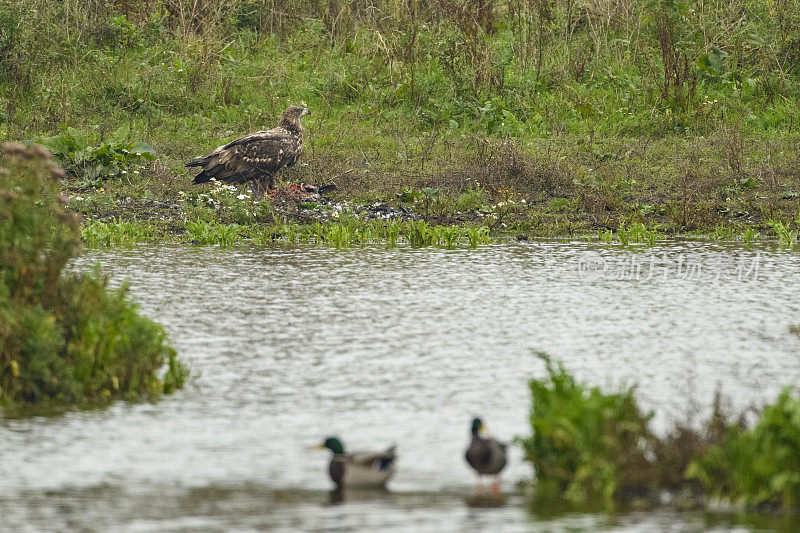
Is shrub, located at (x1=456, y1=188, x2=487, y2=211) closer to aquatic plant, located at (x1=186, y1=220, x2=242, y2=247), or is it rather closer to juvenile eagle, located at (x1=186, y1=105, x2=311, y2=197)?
juvenile eagle, located at (x1=186, y1=105, x2=311, y2=197)

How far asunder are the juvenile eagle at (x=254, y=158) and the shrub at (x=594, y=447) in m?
10.5

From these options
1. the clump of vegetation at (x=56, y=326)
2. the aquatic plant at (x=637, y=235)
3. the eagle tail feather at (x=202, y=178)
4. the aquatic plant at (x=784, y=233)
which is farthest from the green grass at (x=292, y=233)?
the clump of vegetation at (x=56, y=326)

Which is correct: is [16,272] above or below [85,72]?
below

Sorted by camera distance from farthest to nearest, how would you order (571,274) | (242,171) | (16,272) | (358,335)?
(242,171) < (571,274) < (358,335) < (16,272)

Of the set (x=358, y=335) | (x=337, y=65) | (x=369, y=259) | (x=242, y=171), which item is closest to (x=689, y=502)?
(x=358, y=335)

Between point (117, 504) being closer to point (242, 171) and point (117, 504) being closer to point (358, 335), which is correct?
point (358, 335)

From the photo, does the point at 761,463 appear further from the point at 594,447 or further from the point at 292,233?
the point at 292,233

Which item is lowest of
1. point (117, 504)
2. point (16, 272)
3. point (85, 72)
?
point (117, 504)

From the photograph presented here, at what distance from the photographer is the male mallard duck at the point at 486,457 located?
211 inches

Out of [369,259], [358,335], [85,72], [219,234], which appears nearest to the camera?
[358,335]

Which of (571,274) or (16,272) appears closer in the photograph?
(16,272)

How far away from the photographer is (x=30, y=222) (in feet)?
23.2

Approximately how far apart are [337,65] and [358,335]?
456 inches

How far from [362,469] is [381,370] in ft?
7.59
